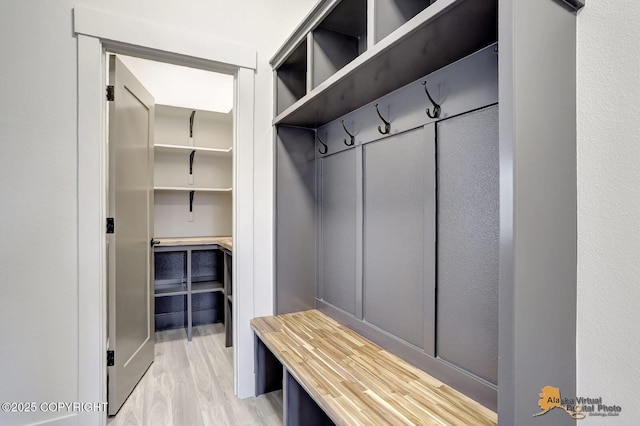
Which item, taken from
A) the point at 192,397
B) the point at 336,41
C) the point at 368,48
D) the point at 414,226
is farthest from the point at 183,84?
the point at 414,226

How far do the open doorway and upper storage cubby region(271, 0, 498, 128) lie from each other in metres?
0.96

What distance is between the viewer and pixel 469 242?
1.10m

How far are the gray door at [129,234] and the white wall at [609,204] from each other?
2.18 m

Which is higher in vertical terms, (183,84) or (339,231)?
(183,84)

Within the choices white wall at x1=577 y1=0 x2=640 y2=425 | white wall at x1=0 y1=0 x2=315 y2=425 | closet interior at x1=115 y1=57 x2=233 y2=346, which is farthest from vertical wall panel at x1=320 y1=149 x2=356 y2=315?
closet interior at x1=115 y1=57 x2=233 y2=346

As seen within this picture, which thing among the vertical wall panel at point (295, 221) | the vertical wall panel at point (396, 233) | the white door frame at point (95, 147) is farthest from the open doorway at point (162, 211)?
the vertical wall panel at point (396, 233)

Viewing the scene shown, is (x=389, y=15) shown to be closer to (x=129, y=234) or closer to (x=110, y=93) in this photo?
(x=110, y=93)

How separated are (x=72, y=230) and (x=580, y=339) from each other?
212 cm

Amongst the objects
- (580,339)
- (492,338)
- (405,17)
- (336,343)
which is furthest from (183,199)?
(580,339)

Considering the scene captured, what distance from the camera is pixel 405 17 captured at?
45.9 inches

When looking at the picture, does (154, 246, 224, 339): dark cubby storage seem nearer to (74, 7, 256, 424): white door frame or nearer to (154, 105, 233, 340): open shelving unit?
(154, 105, 233, 340): open shelving unit

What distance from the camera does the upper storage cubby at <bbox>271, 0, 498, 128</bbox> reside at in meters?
0.93

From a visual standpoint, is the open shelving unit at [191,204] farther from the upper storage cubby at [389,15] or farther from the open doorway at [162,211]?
the upper storage cubby at [389,15]

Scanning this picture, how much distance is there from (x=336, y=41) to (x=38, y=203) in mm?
1709
